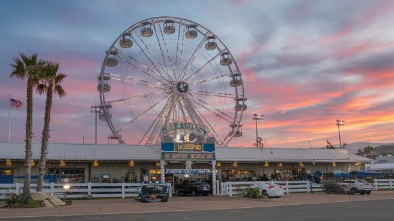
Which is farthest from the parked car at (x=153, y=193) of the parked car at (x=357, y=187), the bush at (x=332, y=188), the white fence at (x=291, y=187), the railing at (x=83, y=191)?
the parked car at (x=357, y=187)

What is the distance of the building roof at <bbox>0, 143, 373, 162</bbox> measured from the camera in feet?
120

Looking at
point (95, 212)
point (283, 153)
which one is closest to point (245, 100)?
point (283, 153)

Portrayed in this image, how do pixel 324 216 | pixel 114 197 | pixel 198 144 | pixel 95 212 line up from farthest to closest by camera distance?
pixel 198 144 → pixel 114 197 → pixel 95 212 → pixel 324 216

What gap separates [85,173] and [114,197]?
6.85 metres

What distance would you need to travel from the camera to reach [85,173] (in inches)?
1549

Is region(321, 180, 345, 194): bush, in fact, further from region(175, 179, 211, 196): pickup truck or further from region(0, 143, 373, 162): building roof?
region(175, 179, 211, 196): pickup truck

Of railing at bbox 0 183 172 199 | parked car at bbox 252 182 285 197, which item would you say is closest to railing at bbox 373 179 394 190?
parked car at bbox 252 182 285 197

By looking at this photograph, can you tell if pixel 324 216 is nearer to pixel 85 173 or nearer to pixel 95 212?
pixel 95 212

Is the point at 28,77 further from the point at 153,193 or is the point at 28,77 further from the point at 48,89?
the point at 153,193

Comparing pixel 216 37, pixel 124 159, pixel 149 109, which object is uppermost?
pixel 216 37

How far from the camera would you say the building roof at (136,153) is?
120ft

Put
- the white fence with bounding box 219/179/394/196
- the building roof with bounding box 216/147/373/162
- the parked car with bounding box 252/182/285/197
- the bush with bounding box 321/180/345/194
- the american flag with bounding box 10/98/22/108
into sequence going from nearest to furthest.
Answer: the parked car with bounding box 252/182/285/197, the white fence with bounding box 219/179/394/196, the bush with bounding box 321/180/345/194, the building roof with bounding box 216/147/373/162, the american flag with bounding box 10/98/22/108

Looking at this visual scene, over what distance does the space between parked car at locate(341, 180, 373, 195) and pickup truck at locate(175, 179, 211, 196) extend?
11227 mm

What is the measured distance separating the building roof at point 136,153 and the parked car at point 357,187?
8910 mm
